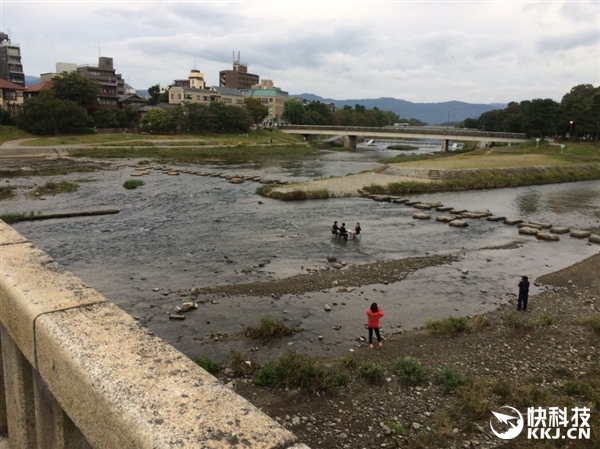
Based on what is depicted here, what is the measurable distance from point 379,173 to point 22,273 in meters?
47.9

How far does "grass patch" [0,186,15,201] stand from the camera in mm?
32031

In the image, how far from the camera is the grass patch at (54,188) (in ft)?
112

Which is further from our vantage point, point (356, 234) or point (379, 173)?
point (379, 173)

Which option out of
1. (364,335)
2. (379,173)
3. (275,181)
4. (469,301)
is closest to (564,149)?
(379,173)

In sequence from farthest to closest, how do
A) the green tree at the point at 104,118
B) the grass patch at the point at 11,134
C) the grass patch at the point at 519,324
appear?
the green tree at the point at 104,118
the grass patch at the point at 11,134
the grass patch at the point at 519,324

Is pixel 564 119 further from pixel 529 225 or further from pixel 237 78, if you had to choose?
pixel 237 78

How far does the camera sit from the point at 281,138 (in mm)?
101875

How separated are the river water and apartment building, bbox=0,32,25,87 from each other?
91708mm

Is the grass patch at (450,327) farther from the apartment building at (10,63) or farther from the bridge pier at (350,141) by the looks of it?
the apartment building at (10,63)

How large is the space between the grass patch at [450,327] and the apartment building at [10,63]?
127608 millimetres

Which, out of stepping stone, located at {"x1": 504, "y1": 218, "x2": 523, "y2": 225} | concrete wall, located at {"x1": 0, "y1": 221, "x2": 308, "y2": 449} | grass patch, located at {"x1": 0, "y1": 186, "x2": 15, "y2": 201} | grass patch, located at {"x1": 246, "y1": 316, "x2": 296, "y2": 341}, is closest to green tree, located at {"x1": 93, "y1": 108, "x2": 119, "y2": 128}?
grass patch, located at {"x1": 0, "y1": 186, "x2": 15, "y2": 201}

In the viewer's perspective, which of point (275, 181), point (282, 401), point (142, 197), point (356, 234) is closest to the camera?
point (282, 401)

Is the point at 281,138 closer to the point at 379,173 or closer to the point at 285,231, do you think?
the point at 379,173

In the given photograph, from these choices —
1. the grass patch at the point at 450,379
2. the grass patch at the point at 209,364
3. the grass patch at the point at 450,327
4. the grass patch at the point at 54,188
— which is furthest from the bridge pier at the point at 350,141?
the grass patch at the point at 209,364
